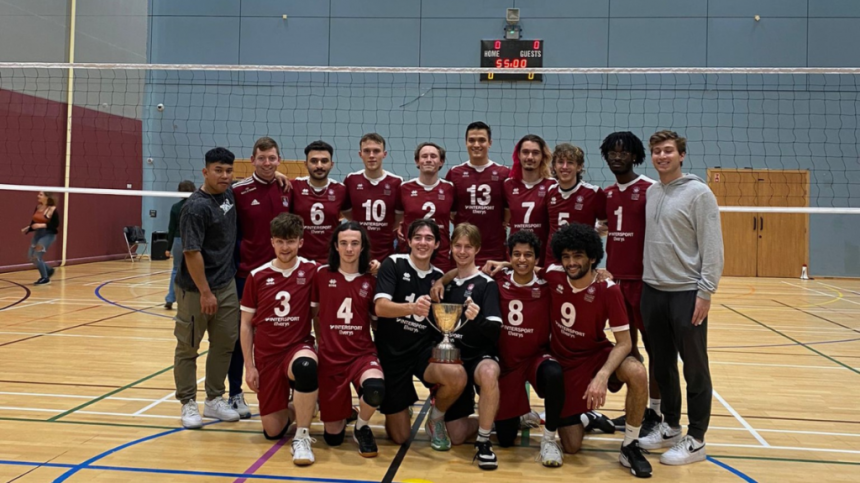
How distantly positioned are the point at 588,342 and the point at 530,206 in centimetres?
114

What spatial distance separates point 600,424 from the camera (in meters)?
4.45

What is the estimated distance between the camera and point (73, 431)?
4105 millimetres

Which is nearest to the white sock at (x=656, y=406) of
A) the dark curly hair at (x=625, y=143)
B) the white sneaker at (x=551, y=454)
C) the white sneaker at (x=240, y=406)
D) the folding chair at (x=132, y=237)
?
the white sneaker at (x=551, y=454)

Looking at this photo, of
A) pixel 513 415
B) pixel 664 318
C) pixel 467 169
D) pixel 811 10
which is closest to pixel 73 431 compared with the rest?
pixel 513 415

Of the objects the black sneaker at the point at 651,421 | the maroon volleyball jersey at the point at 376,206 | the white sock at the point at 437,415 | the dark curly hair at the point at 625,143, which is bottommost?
the black sneaker at the point at 651,421

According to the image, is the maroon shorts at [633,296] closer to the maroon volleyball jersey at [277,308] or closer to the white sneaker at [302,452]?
the maroon volleyball jersey at [277,308]

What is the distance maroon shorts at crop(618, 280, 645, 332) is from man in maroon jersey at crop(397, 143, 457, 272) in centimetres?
128

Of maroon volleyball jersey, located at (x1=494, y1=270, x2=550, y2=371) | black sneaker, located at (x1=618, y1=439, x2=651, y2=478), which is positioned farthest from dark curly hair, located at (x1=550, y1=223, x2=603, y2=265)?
black sneaker, located at (x1=618, y1=439, x2=651, y2=478)

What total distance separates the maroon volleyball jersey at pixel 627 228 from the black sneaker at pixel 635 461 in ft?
3.49

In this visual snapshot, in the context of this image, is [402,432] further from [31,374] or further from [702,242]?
[31,374]

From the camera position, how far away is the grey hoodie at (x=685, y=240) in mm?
3730

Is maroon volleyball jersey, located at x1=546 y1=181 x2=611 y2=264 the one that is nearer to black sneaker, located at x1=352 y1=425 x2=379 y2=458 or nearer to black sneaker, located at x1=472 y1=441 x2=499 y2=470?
black sneaker, located at x1=472 y1=441 x2=499 y2=470

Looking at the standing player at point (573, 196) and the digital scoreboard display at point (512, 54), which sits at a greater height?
the digital scoreboard display at point (512, 54)

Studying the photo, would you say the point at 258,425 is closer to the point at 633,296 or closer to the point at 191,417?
the point at 191,417
